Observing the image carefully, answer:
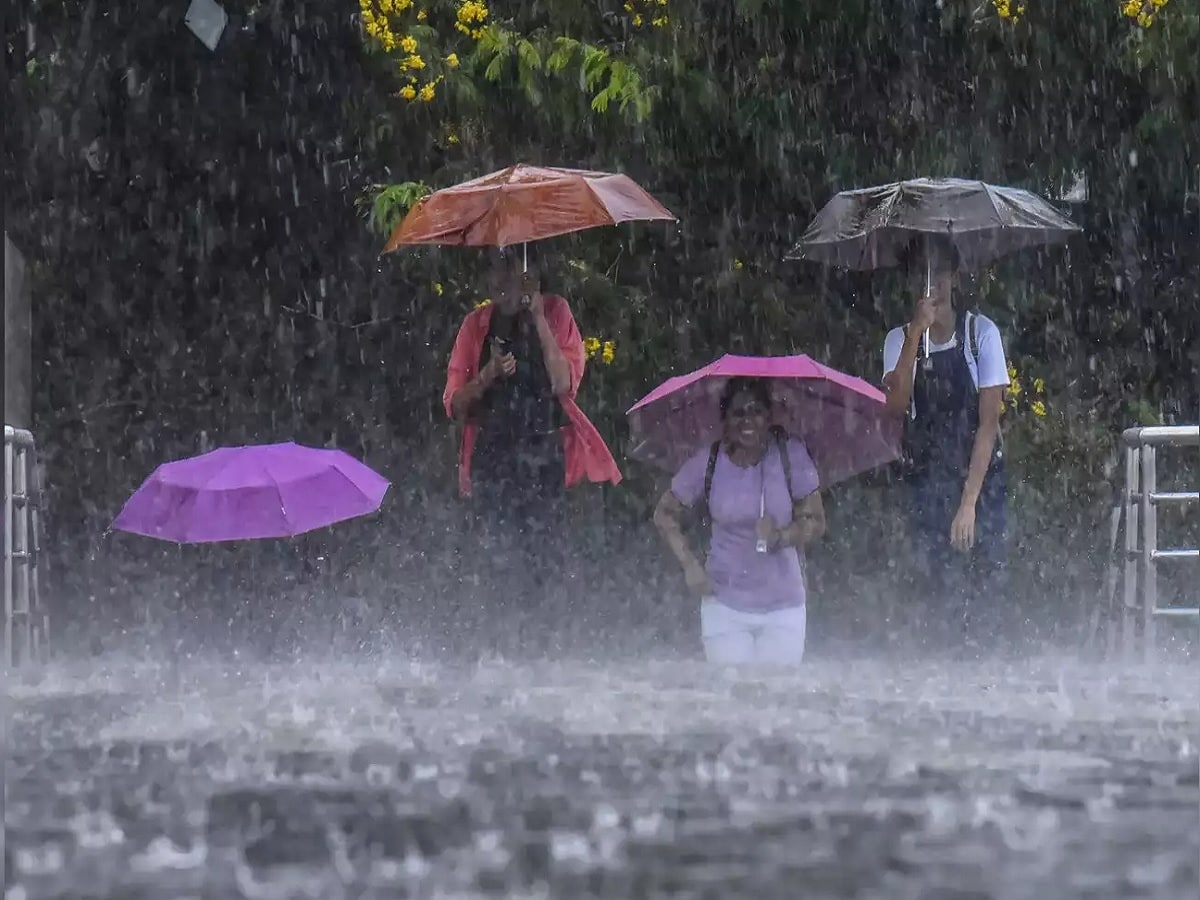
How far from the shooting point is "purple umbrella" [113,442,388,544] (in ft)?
29.0

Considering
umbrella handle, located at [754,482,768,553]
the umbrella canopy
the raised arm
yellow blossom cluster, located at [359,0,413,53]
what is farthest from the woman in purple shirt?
yellow blossom cluster, located at [359,0,413,53]

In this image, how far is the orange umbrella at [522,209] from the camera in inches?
347

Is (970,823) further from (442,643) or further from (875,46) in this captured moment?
(875,46)

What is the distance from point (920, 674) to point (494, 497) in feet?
5.51

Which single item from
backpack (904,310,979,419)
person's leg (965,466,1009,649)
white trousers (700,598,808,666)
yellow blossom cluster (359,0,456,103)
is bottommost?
white trousers (700,598,808,666)

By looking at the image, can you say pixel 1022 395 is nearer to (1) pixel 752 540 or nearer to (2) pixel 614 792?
(1) pixel 752 540

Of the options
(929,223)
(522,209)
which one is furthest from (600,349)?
(929,223)

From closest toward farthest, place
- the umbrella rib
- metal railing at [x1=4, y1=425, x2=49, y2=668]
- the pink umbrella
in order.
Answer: the pink umbrella → the umbrella rib → metal railing at [x1=4, y1=425, x2=49, y2=668]

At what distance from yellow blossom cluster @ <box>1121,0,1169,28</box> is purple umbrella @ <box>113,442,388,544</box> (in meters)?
4.08

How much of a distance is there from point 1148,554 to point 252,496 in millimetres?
3462

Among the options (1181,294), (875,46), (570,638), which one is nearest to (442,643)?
(570,638)

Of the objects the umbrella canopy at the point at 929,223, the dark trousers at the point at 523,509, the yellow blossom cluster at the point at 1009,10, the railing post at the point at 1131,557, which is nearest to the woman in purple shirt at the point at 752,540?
the dark trousers at the point at 523,509

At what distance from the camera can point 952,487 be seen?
8477 millimetres

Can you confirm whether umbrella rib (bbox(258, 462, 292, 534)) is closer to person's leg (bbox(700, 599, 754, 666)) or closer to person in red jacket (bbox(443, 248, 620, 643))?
person in red jacket (bbox(443, 248, 620, 643))
